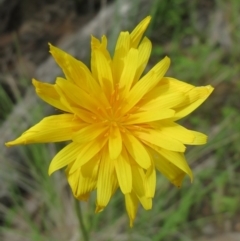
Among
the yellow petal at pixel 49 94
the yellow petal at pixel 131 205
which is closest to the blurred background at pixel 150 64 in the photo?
the yellow petal at pixel 131 205

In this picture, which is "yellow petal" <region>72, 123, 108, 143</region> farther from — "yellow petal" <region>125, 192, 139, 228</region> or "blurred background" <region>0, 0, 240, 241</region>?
"blurred background" <region>0, 0, 240, 241</region>

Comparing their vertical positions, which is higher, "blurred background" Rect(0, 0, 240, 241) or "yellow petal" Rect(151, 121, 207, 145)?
"yellow petal" Rect(151, 121, 207, 145)

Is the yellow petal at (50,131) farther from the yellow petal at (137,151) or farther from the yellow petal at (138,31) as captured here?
the yellow petal at (138,31)

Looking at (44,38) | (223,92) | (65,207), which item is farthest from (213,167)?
(44,38)

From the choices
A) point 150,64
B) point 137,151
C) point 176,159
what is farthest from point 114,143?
point 150,64

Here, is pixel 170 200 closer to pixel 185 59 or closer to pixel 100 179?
pixel 185 59

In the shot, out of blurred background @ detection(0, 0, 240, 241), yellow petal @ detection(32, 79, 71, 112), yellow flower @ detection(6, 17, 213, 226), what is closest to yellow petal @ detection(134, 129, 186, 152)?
yellow flower @ detection(6, 17, 213, 226)

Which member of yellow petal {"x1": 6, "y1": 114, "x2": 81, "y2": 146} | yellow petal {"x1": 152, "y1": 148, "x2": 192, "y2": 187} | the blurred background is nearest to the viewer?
yellow petal {"x1": 6, "y1": 114, "x2": 81, "y2": 146}
